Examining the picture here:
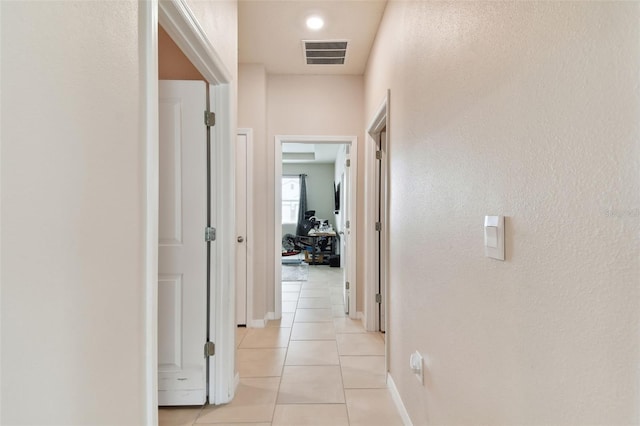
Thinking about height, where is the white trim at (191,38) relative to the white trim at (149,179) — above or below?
above

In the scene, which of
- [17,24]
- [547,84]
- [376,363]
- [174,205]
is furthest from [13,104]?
[376,363]

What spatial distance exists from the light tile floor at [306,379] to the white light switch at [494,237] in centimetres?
136

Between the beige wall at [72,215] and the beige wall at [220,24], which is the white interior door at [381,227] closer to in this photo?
the beige wall at [220,24]

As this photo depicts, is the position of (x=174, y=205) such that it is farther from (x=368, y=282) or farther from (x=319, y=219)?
(x=319, y=219)

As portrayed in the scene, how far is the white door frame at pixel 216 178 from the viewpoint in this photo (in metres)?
1.03

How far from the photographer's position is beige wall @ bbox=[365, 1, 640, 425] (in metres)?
0.54

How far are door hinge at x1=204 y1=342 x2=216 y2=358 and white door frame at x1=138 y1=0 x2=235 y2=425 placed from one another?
0.03 metres

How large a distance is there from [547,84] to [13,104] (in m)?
1.09

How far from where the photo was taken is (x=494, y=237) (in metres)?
0.91

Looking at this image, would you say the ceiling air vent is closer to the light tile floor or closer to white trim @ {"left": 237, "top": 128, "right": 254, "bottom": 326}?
white trim @ {"left": 237, "top": 128, "right": 254, "bottom": 326}

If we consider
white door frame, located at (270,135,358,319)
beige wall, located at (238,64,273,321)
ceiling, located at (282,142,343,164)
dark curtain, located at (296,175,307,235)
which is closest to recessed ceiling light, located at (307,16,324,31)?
beige wall, located at (238,64,273,321)

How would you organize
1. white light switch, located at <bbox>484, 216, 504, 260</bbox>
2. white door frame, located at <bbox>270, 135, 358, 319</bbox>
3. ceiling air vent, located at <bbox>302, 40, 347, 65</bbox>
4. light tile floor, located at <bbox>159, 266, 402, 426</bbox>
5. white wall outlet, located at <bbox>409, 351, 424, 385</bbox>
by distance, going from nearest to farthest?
white light switch, located at <bbox>484, 216, 504, 260</bbox> → white wall outlet, located at <bbox>409, 351, 424, 385</bbox> → light tile floor, located at <bbox>159, 266, 402, 426</bbox> → ceiling air vent, located at <bbox>302, 40, 347, 65</bbox> → white door frame, located at <bbox>270, 135, 358, 319</bbox>

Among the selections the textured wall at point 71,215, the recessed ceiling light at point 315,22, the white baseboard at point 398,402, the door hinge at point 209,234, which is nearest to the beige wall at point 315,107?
the recessed ceiling light at point 315,22

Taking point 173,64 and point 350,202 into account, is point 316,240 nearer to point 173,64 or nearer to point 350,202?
point 350,202
